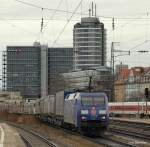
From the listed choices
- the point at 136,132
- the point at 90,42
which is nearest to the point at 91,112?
the point at 136,132

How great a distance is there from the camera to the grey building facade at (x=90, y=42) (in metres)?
73.7

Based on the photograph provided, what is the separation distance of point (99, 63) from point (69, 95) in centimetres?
4233

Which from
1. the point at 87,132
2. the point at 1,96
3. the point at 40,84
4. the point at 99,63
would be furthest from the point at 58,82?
the point at 87,132

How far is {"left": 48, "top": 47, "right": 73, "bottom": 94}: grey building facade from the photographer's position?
78.1 meters

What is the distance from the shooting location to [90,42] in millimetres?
80500

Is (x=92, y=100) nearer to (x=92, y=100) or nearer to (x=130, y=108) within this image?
(x=92, y=100)

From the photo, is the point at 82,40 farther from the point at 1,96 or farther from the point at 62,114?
the point at 1,96

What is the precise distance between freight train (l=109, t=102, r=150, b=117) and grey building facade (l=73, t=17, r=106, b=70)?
9133 mm

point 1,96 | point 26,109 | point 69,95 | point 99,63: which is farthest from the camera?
point 1,96

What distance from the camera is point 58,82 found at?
11281 cm

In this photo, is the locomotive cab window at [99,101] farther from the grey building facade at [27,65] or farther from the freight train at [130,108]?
the freight train at [130,108]

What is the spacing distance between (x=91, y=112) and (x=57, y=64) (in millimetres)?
53860

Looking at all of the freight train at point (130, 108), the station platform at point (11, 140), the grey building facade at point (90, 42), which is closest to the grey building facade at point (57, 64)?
the grey building facade at point (90, 42)

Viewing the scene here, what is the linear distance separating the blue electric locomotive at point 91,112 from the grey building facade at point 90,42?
106 feet
